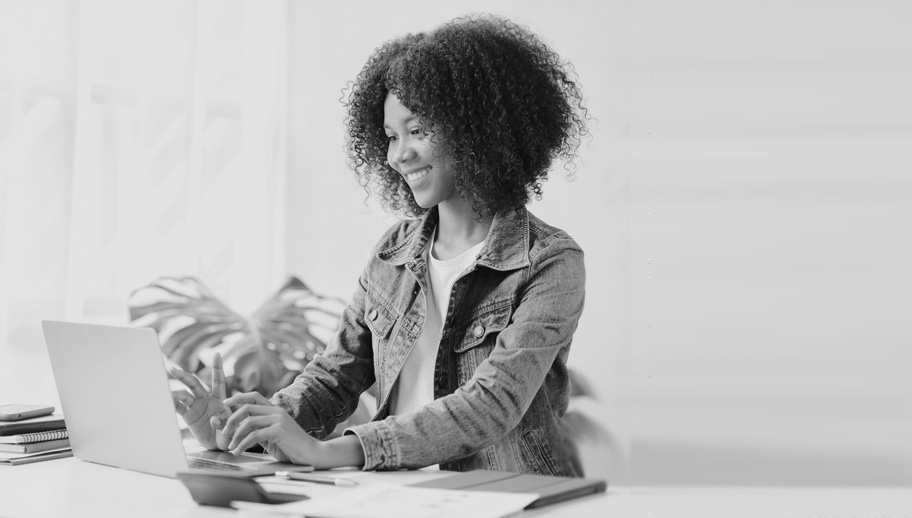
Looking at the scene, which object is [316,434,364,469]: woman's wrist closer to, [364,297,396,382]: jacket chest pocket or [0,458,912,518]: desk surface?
[0,458,912,518]: desk surface

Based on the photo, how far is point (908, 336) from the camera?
3.70 feet

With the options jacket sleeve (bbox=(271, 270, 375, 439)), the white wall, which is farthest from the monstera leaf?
the white wall

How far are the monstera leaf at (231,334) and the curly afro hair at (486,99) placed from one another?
1.10 m

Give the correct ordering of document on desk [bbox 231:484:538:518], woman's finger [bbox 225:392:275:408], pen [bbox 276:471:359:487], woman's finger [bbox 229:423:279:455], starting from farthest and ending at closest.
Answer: woman's finger [bbox 225:392:275:408]
woman's finger [bbox 229:423:279:455]
pen [bbox 276:471:359:487]
document on desk [bbox 231:484:538:518]

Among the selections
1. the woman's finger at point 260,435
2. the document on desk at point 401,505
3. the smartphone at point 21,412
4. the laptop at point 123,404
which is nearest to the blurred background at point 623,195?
the document on desk at point 401,505

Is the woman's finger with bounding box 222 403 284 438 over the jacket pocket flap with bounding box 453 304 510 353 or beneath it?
beneath

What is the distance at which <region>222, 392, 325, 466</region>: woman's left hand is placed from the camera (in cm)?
141

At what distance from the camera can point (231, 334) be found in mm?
2789

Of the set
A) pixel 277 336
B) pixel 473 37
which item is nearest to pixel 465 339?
pixel 473 37

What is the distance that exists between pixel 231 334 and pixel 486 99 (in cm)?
133

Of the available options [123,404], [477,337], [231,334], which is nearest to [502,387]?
[477,337]

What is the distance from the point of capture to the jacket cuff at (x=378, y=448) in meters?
1.43

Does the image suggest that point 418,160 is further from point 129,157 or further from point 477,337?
point 129,157

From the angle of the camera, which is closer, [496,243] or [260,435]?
[260,435]
